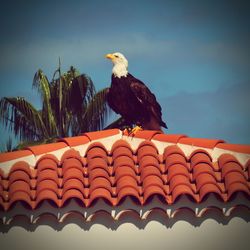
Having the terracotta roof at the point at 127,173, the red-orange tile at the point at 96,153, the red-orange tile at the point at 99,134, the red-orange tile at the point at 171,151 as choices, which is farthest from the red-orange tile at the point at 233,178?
the red-orange tile at the point at 99,134

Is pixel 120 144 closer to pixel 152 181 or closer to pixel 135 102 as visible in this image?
pixel 152 181

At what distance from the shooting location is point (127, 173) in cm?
779

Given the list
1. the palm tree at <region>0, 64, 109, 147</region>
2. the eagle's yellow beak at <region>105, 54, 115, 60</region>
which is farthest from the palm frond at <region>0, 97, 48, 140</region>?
the eagle's yellow beak at <region>105, 54, 115, 60</region>

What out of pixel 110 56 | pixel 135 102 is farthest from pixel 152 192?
pixel 110 56

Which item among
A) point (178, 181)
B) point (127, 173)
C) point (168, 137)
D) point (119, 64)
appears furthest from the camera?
point (119, 64)

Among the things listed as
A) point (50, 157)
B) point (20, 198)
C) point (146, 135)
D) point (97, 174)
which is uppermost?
point (146, 135)

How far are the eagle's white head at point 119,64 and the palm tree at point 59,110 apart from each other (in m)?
6.64

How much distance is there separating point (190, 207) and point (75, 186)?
1252 millimetres

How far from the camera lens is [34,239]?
7297mm

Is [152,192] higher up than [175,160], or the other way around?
[175,160]

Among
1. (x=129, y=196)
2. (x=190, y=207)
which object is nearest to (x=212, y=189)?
(x=190, y=207)

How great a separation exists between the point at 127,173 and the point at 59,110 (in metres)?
10.4

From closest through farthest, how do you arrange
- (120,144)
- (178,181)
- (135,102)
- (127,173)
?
1. (178,181)
2. (127,173)
3. (120,144)
4. (135,102)

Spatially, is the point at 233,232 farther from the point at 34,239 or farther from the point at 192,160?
the point at 34,239
